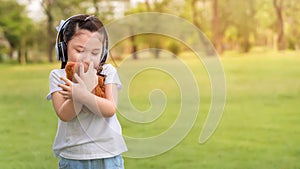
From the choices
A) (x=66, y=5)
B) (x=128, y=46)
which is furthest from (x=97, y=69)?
(x=66, y=5)

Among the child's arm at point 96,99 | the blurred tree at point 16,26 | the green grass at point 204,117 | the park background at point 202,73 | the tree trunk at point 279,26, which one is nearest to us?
the child's arm at point 96,99

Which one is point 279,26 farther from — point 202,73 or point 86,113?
point 86,113

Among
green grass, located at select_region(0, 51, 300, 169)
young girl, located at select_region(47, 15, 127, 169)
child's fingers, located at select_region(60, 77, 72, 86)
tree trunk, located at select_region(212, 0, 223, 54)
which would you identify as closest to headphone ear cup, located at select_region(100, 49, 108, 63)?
young girl, located at select_region(47, 15, 127, 169)

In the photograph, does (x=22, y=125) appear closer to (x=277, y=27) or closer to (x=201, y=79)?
(x=201, y=79)

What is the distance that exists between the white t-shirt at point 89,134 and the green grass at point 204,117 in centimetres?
108

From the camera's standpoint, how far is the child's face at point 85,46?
102 centimetres

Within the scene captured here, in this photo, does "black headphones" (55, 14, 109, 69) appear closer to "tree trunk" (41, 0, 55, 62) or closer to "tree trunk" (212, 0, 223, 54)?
"tree trunk" (41, 0, 55, 62)

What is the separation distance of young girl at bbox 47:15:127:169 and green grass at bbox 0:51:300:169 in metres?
1.07

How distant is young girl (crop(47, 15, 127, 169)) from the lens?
1.01 m

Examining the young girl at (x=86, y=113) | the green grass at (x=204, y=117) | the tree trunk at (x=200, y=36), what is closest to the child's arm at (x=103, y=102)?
the young girl at (x=86, y=113)

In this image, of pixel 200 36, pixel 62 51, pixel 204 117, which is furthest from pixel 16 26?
pixel 62 51

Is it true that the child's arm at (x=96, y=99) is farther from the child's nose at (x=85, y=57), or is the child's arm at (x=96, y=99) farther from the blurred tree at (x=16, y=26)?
the blurred tree at (x=16, y=26)

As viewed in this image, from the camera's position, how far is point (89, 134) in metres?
1.03

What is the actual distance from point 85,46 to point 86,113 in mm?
123
